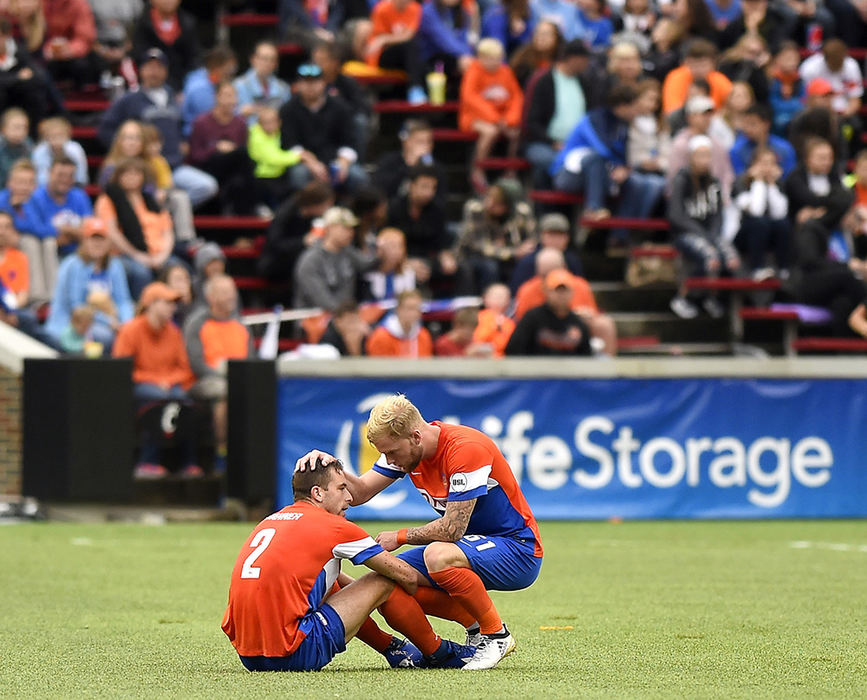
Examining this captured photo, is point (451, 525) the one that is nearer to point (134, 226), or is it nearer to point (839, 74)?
point (134, 226)

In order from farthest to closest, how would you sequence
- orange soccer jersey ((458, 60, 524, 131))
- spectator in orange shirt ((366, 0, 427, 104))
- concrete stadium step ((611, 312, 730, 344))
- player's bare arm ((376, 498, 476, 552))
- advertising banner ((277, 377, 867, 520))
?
1. spectator in orange shirt ((366, 0, 427, 104))
2. orange soccer jersey ((458, 60, 524, 131))
3. concrete stadium step ((611, 312, 730, 344))
4. advertising banner ((277, 377, 867, 520))
5. player's bare arm ((376, 498, 476, 552))

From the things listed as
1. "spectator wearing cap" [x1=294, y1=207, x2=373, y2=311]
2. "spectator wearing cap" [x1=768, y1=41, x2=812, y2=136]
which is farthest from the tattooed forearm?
"spectator wearing cap" [x1=768, y1=41, x2=812, y2=136]

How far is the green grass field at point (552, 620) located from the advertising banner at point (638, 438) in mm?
755

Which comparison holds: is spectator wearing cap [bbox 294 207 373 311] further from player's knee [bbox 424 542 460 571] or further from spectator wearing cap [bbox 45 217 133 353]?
player's knee [bbox 424 542 460 571]

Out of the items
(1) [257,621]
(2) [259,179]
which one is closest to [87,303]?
(2) [259,179]

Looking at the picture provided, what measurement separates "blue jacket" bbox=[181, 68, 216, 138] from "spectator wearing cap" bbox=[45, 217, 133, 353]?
370cm

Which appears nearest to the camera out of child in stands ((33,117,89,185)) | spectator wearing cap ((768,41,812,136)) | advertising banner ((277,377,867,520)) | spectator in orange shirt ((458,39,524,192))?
advertising banner ((277,377,867,520))

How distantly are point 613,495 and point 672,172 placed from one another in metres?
4.84

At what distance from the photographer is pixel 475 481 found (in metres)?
7.09

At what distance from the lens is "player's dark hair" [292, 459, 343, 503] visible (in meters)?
6.89

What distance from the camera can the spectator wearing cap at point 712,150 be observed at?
19016 mm

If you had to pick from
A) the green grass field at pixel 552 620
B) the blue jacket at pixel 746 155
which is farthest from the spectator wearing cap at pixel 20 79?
the blue jacket at pixel 746 155

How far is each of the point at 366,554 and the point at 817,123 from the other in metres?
14.4

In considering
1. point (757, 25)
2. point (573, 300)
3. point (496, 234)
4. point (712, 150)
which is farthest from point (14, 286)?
point (757, 25)
